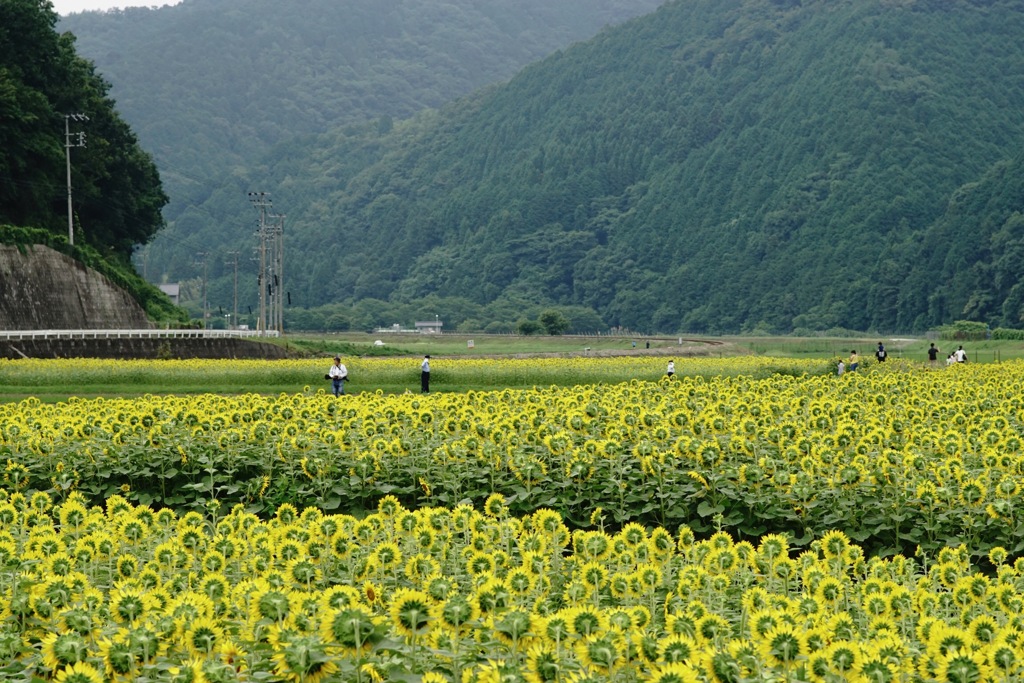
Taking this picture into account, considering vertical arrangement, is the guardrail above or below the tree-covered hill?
below

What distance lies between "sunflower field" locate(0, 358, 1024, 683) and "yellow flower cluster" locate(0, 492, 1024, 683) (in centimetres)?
2

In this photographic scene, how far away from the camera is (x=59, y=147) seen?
211 feet

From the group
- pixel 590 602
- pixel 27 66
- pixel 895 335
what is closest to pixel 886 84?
pixel 895 335

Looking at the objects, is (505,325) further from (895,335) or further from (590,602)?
(590,602)

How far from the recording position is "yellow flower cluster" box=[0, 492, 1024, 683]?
16.1 feet

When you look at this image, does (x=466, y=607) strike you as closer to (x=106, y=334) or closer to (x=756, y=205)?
(x=106, y=334)

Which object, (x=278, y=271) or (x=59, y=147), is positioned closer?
(x=59, y=147)

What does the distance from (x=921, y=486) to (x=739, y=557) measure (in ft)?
11.7

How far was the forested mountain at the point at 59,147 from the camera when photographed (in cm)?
6172

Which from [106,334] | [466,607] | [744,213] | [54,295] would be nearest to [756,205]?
[744,213]

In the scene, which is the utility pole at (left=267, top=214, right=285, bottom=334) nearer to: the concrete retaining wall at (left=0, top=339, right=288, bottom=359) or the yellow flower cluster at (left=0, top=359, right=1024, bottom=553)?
the concrete retaining wall at (left=0, top=339, right=288, bottom=359)

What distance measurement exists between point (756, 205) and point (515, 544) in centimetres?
15222

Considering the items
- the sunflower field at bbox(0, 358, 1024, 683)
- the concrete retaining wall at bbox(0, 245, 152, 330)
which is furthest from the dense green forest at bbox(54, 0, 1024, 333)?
the sunflower field at bbox(0, 358, 1024, 683)

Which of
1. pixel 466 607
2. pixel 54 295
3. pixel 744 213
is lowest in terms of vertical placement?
pixel 466 607
